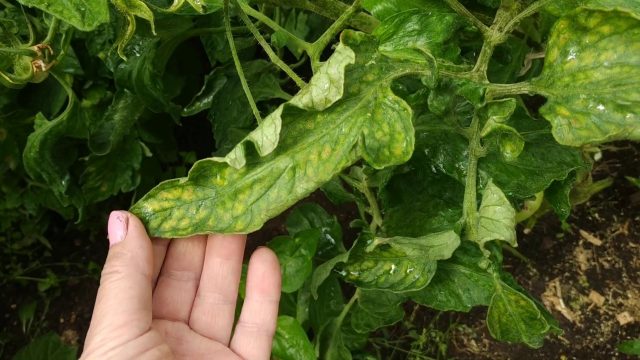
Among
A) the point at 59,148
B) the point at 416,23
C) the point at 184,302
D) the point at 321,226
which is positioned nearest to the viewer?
the point at 416,23

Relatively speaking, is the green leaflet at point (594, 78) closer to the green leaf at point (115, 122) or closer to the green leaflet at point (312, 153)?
the green leaflet at point (312, 153)

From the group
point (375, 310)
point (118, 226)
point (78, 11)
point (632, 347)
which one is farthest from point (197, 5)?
point (632, 347)

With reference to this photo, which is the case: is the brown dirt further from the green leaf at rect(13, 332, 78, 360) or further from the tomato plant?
the green leaf at rect(13, 332, 78, 360)

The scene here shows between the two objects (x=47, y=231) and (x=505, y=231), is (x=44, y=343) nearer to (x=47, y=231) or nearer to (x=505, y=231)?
(x=47, y=231)

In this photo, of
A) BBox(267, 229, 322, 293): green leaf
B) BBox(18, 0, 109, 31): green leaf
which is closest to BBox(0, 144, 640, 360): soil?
BBox(267, 229, 322, 293): green leaf

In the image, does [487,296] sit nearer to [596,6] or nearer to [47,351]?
[596,6]

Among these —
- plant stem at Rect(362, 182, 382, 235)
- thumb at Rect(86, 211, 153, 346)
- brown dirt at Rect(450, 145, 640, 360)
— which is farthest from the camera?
brown dirt at Rect(450, 145, 640, 360)

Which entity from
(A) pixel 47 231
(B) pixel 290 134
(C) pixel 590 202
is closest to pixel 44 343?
(A) pixel 47 231
